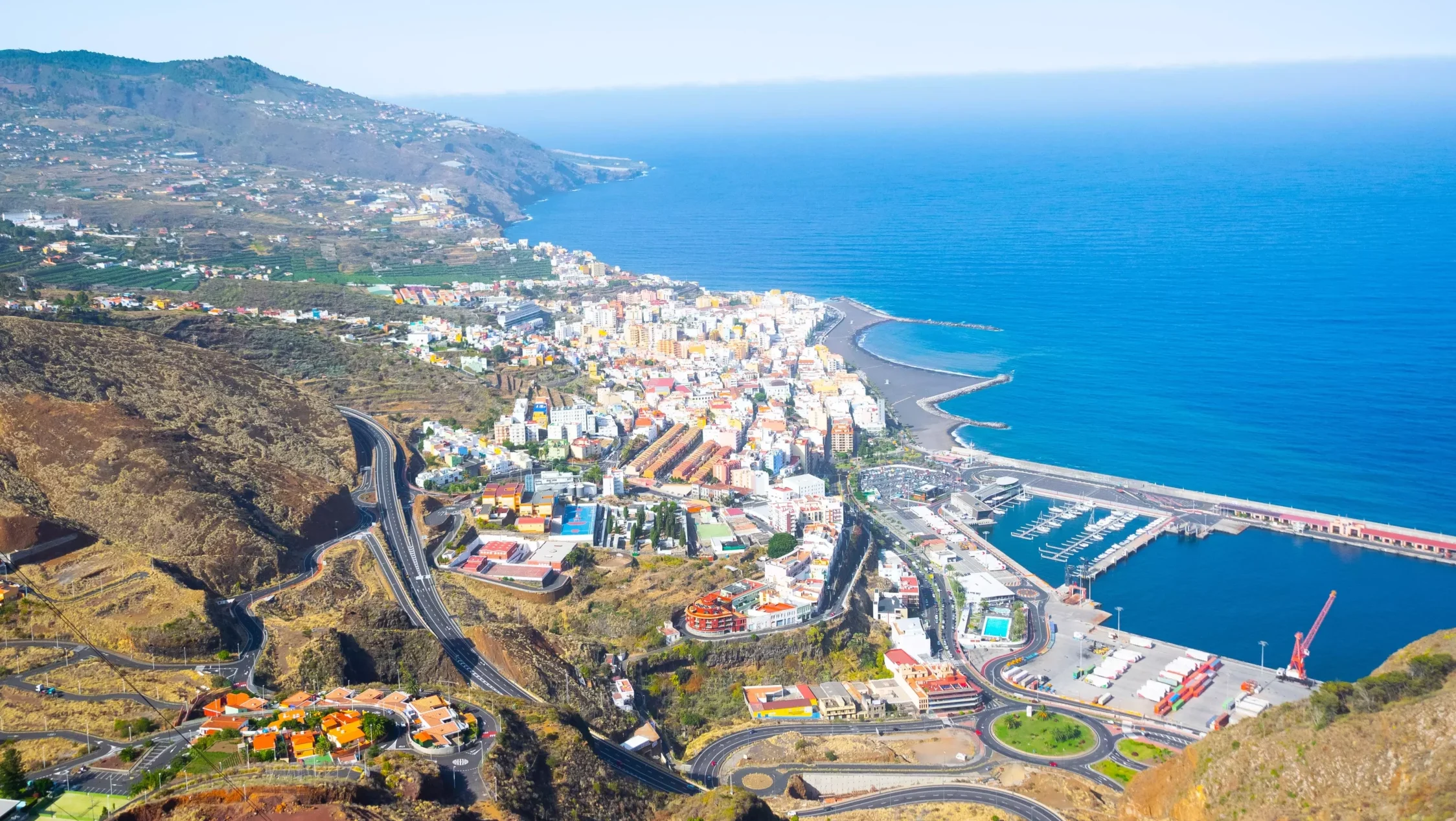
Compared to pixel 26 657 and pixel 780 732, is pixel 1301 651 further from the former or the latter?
pixel 26 657

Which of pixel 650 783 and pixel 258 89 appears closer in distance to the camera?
pixel 650 783

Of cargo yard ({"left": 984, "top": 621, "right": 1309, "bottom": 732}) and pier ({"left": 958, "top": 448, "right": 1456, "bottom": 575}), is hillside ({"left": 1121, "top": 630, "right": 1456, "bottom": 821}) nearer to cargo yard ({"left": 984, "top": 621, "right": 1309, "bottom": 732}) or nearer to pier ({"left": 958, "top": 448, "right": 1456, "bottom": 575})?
cargo yard ({"left": 984, "top": 621, "right": 1309, "bottom": 732})

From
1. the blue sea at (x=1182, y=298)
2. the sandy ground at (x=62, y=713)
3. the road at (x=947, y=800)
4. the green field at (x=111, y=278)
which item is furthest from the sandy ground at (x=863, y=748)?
the green field at (x=111, y=278)

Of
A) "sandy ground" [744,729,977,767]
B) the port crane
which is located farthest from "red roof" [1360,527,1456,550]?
"sandy ground" [744,729,977,767]

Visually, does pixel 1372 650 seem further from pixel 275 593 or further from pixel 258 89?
pixel 258 89

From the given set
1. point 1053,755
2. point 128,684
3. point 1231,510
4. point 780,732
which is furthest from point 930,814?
point 1231,510

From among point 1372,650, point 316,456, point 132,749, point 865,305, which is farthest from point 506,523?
point 865,305
